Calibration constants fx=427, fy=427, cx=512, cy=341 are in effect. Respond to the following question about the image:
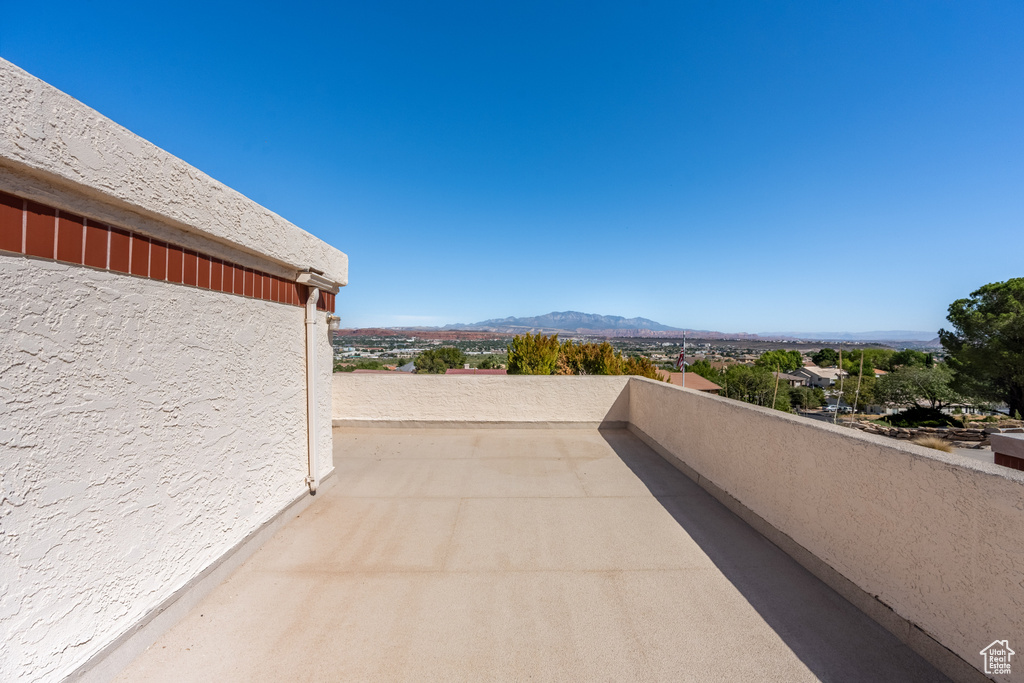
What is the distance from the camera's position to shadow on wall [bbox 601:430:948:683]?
7.79 ft

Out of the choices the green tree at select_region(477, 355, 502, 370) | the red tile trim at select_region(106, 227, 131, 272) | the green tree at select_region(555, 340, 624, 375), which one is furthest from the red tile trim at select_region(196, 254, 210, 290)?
the green tree at select_region(477, 355, 502, 370)

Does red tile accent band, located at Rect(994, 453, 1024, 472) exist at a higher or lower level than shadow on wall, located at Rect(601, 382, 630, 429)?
higher

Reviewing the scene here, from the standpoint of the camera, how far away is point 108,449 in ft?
7.43

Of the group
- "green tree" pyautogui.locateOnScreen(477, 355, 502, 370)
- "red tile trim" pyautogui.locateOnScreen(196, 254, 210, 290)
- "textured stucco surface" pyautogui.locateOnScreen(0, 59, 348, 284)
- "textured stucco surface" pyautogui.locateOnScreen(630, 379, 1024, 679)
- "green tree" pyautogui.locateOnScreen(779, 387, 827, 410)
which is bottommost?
"green tree" pyautogui.locateOnScreen(779, 387, 827, 410)

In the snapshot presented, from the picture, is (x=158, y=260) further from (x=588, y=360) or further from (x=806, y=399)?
(x=806, y=399)

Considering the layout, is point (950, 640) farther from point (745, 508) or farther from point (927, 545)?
point (745, 508)

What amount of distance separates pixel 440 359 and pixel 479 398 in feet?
153

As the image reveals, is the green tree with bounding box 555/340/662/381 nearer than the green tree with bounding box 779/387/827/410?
Yes

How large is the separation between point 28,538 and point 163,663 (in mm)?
1066

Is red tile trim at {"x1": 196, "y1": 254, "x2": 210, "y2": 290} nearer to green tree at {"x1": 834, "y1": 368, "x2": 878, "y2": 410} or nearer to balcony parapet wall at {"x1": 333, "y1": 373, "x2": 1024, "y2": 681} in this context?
balcony parapet wall at {"x1": 333, "y1": 373, "x2": 1024, "y2": 681}

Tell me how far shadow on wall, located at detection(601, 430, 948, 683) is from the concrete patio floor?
0.01m

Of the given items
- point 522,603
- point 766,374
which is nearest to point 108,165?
point 522,603

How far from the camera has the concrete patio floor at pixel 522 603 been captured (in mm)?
2389

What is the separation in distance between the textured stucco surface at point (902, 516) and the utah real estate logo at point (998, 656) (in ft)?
0.10
